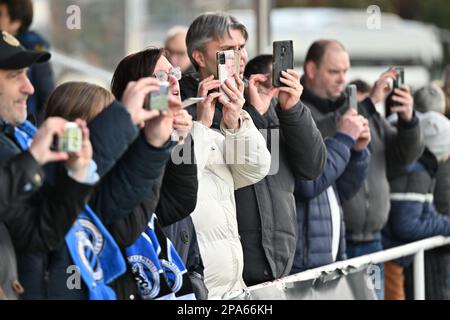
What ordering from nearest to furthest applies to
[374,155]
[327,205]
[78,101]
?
[78,101] → [327,205] → [374,155]

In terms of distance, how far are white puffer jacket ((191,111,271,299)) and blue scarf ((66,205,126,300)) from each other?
3.31 feet

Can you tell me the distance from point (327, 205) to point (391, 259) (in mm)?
537

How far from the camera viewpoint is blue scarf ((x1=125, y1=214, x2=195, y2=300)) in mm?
4480

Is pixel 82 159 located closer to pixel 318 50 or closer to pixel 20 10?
pixel 318 50

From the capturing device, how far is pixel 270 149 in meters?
5.90

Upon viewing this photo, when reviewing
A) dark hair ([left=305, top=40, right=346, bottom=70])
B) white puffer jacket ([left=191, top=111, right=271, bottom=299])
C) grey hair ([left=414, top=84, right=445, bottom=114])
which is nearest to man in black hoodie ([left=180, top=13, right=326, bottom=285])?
white puffer jacket ([left=191, top=111, right=271, bottom=299])

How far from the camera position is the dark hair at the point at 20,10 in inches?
302

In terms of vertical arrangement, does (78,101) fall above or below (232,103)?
above

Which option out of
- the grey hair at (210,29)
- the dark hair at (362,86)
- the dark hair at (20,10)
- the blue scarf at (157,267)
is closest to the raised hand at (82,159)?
the blue scarf at (157,267)

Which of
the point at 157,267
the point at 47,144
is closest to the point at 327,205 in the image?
the point at 157,267

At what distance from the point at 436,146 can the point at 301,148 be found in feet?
7.65

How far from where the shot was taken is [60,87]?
4.45 m

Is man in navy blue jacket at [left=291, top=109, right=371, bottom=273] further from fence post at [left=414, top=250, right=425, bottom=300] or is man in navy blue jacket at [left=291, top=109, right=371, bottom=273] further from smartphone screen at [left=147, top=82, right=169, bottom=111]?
smartphone screen at [left=147, top=82, right=169, bottom=111]
